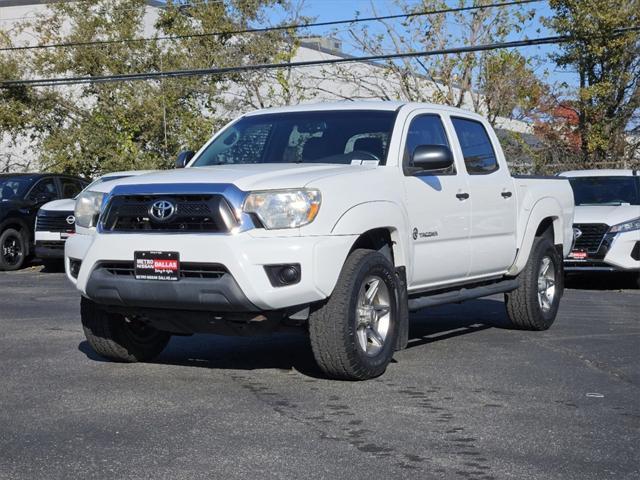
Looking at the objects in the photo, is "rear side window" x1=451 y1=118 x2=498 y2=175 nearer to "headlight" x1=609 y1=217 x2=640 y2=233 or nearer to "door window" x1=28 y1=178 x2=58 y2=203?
"headlight" x1=609 y1=217 x2=640 y2=233

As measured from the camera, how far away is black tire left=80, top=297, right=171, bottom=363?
8008 mm

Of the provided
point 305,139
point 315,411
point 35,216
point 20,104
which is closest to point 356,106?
point 305,139

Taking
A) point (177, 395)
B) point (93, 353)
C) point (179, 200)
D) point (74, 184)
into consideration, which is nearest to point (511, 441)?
point (177, 395)

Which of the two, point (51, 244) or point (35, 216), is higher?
point (35, 216)

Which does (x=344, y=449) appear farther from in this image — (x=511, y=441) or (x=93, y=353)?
(x=93, y=353)

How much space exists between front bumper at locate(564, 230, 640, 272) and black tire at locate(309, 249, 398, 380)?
28.6 feet

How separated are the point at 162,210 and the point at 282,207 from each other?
0.80 metres

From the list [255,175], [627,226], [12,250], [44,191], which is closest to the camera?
[255,175]

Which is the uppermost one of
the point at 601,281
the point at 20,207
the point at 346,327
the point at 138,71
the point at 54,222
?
the point at 138,71

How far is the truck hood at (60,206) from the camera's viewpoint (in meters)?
19.2

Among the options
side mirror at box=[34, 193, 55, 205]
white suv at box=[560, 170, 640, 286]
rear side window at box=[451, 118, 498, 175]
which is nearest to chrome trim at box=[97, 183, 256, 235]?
rear side window at box=[451, 118, 498, 175]

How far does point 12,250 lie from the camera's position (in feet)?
66.8

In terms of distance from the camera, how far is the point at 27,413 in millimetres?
6391

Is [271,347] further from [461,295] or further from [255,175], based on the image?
[255,175]
